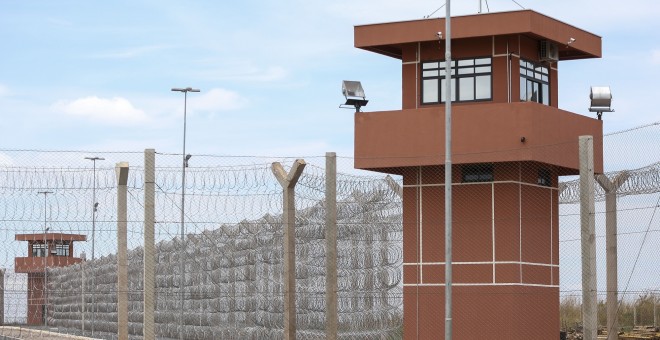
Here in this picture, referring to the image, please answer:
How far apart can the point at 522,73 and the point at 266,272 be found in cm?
1654

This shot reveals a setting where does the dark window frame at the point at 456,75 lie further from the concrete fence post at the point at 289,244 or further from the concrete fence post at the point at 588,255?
the concrete fence post at the point at 289,244

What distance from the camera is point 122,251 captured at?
2619cm

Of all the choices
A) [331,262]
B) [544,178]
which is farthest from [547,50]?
[331,262]

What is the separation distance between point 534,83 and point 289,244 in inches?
425

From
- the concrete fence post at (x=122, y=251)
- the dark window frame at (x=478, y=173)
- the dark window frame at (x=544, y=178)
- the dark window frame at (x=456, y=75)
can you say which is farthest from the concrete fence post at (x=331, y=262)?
the dark window frame at (x=544, y=178)

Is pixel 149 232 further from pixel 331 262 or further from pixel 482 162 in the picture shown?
pixel 482 162

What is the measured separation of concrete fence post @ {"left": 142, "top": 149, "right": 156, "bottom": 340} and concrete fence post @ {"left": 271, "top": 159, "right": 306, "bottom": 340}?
8.21 feet

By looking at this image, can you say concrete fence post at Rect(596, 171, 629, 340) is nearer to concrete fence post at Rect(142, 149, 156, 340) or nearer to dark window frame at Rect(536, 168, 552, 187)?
dark window frame at Rect(536, 168, 552, 187)

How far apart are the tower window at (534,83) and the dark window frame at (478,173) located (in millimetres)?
1962

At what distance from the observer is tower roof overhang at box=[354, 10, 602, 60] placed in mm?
32281

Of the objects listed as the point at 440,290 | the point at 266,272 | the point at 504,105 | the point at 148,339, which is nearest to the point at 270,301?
the point at 266,272

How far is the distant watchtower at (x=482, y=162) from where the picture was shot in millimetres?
32188

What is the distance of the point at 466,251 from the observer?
32.8 m

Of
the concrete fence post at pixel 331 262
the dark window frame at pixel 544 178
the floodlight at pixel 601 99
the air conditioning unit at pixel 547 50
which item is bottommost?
the concrete fence post at pixel 331 262
